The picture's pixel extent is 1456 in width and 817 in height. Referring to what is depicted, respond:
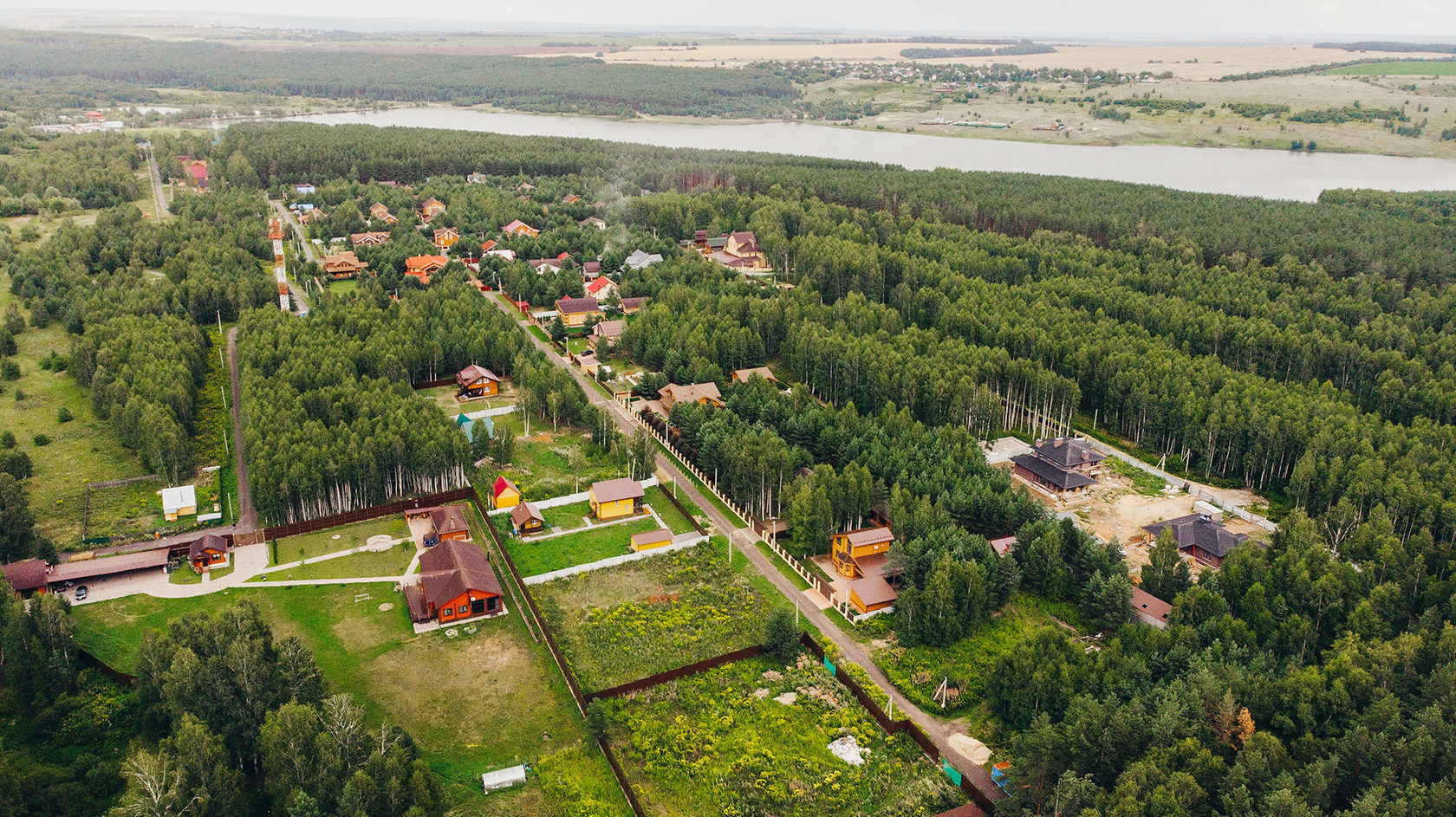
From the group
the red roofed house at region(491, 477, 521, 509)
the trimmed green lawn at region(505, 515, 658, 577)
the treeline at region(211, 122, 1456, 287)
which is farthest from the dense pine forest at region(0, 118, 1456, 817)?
the trimmed green lawn at region(505, 515, 658, 577)

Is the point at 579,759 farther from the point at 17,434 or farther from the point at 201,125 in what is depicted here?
the point at 201,125

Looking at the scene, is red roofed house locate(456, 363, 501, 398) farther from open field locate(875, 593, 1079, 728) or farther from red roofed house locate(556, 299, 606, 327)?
open field locate(875, 593, 1079, 728)

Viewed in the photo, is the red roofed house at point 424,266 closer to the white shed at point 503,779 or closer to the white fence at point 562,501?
the white fence at point 562,501

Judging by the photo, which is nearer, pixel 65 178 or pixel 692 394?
pixel 692 394

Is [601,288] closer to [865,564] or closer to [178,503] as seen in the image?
[178,503]

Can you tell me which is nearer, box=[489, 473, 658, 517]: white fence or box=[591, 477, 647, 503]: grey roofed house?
box=[591, 477, 647, 503]: grey roofed house

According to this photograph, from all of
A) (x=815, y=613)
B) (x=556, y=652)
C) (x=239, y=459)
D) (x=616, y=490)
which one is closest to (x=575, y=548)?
(x=616, y=490)
